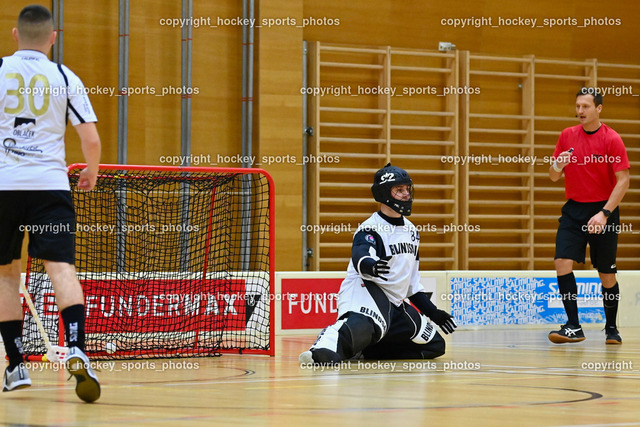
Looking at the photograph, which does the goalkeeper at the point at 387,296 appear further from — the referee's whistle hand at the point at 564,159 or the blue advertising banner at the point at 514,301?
the blue advertising banner at the point at 514,301

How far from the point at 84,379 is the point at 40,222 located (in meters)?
0.70

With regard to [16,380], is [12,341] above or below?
above

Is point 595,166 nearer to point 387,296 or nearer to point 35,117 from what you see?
point 387,296

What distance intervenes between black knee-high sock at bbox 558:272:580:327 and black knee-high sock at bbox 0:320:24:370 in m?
4.64

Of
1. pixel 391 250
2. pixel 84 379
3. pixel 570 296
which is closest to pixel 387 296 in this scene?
pixel 391 250

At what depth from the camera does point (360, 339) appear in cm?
572

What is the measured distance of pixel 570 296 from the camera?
7777 mm

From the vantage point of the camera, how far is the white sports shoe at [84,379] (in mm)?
3756

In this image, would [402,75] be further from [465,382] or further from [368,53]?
[465,382]

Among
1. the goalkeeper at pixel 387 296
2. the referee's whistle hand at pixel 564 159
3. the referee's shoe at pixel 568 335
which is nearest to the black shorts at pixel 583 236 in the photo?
the referee's whistle hand at pixel 564 159

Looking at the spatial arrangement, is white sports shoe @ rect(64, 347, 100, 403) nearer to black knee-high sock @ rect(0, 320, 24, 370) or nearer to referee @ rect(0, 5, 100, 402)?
referee @ rect(0, 5, 100, 402)

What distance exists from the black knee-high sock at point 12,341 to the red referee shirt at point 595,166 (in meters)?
4.89

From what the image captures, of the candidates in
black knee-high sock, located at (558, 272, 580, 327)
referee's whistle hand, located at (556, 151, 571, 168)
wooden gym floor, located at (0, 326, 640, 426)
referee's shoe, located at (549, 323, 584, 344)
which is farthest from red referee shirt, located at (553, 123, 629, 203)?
wooden gym floor, located at (0, 326, 640, 426)

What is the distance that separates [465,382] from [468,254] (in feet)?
28.0
